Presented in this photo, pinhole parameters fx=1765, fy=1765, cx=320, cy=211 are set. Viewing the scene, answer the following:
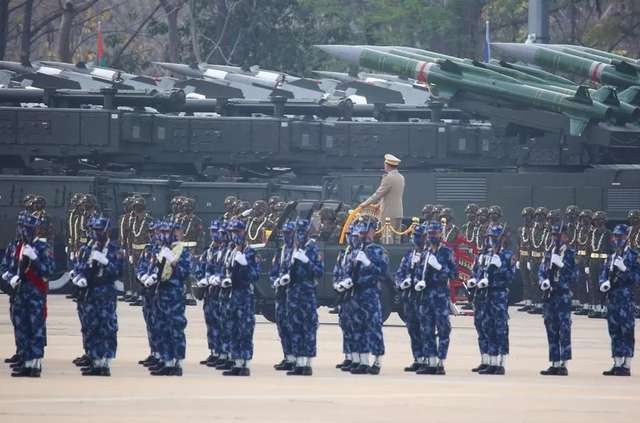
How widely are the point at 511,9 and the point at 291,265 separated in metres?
38.9

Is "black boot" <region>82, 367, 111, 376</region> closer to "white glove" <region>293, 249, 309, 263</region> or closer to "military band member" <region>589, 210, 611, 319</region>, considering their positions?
"white glove" <region>293, 249, 309, 263</region>

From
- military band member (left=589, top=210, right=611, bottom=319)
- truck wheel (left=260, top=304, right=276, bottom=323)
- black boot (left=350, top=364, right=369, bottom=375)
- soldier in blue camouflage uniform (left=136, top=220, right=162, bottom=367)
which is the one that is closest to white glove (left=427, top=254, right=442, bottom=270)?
black boot (left=350, top=364, right=369, bottom=375)

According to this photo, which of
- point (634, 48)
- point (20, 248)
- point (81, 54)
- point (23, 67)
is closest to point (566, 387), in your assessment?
point (20, 248)

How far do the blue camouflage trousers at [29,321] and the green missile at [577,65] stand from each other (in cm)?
2029

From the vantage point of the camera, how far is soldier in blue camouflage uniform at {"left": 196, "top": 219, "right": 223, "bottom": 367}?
1867cm

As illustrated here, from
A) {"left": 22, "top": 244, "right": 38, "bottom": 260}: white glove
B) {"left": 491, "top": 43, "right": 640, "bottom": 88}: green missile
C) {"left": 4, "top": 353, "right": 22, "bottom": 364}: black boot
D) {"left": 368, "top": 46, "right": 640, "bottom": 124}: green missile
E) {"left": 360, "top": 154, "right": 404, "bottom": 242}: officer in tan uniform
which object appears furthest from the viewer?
{"left": 491, "top": 43, "right": 640, "bottom": 88}: green missile

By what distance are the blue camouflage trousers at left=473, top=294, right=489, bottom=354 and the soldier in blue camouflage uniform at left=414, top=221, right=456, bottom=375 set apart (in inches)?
14.3

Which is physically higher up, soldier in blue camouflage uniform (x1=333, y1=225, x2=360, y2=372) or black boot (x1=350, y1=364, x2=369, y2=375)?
soldier in blue camouflage uniform (x1=333, y1=225, x2=360, y2=372)

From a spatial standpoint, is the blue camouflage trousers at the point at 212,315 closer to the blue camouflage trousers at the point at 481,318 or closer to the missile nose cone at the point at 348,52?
the blue camouflage trousers at the point at 481,318

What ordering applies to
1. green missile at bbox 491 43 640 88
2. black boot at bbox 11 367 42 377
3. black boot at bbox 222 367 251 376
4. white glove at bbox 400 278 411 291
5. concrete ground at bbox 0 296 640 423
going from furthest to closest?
green missile at bbox 491 43 640 88 < white glove at bbox 400 278 411 291 < black boot at bbox 222 367 251 376 < black boot at bbox 11 367 42 377 < concrete ground at bbox 0 296 640 423

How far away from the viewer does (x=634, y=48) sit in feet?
177

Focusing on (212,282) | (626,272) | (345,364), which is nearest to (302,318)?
(345,364)

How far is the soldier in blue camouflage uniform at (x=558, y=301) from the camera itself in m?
18.8

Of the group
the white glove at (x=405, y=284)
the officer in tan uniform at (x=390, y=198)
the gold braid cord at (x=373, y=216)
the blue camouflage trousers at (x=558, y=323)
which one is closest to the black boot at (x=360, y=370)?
the white glove at (x=405, y=284)
